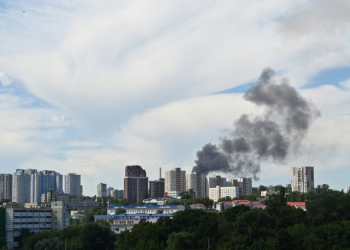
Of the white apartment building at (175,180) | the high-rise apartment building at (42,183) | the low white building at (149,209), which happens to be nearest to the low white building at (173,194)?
the white apartment building at (175,180)

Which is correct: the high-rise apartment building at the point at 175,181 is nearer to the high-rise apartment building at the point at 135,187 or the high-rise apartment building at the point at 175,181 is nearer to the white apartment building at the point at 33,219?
A: the high-rise apartment building at the point at 135,187

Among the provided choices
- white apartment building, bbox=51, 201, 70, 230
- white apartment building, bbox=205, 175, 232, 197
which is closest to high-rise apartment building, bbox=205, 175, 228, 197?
white apartment building, bbox=205, 175, 232, 197

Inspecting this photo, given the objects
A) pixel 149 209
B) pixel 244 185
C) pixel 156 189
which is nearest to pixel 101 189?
pixel 156 189

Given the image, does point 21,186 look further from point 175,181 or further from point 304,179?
point 304,179

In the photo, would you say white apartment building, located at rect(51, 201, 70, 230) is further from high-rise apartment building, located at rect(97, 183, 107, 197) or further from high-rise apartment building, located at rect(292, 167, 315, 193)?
high-rise apartment building, located at rect(97, 183, 107, 197)

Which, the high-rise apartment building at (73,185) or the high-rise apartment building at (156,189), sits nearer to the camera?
the high-rise apartment building at (156,189)

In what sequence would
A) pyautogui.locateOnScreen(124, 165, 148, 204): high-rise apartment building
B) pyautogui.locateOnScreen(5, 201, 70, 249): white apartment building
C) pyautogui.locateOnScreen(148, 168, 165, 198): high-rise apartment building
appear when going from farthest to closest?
pyautogui.locateOnScreen(148, 168, 165, 198): high-rise apartment building, pyautogui.locateOnScreen(124, 165, 148, 204): high-rise apartment building, pyautogui.locateOnScreen(5, 201, 70, 249): white apartment building
